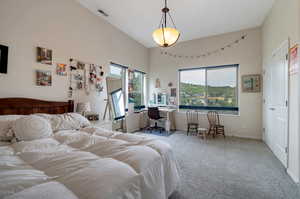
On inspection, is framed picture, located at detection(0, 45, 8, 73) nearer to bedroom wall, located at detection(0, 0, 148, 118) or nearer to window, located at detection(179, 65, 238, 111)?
bedroom wall, located at detection(0, 0, 148, 118)

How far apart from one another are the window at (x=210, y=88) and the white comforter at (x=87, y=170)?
3699 mm

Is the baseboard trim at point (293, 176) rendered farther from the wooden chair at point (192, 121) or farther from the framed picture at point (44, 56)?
the framed picture at point (44, 56)

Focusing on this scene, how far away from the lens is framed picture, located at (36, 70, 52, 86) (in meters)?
2.49

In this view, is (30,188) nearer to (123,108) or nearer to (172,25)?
(123,108)

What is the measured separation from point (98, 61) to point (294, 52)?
150 inches

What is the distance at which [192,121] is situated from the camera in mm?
4906

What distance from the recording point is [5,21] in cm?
210

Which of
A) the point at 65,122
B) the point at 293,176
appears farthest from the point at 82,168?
the point at 293,176

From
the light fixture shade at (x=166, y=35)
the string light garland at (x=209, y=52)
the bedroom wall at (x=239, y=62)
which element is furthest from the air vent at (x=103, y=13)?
the bedroom wall at (x=239, y=62)

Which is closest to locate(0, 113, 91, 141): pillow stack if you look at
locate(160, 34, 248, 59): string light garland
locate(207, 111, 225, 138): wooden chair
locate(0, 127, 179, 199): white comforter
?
locate(0, 127, 179, 199): white comforter

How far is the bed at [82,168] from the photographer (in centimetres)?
78

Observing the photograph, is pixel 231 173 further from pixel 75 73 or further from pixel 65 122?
pixel 75 73

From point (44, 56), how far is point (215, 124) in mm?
4667

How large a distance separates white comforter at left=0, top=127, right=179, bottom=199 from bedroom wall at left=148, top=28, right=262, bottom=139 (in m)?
3.59
